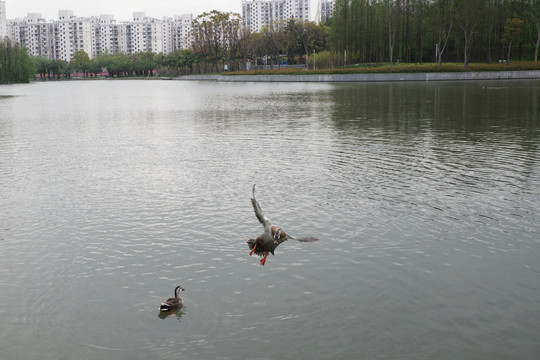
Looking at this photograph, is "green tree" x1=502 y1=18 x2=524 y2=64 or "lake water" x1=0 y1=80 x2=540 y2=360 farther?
"green tree" x1=502 y1=18 x2=524 y2=64

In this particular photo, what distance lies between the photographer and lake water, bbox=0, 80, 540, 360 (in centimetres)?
759

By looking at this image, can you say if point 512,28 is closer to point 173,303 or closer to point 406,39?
point 406,39

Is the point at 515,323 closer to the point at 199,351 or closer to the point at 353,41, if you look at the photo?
Result: the point at 199,351

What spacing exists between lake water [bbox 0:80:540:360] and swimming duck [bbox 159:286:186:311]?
157mm

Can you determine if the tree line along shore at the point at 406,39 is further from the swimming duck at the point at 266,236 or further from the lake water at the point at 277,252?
the swimming duck at the point at 266,236

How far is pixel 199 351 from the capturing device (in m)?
7.25

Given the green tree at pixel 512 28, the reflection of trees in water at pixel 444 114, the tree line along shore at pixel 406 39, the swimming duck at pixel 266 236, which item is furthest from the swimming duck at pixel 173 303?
the green tree at pixel 512 28

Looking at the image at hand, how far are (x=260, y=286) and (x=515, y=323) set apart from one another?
379 cm

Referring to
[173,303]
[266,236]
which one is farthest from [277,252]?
[266,236]

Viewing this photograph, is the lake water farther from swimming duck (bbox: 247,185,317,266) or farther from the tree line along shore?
the tree line along shore

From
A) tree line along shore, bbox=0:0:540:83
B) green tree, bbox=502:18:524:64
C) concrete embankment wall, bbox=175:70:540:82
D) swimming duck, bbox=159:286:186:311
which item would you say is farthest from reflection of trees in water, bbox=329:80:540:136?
green tree, bbox=502:18:524:64

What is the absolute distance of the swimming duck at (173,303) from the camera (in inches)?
320

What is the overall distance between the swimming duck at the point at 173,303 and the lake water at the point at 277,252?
0.52ft

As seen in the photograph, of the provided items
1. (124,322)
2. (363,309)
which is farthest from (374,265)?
(124,322)
